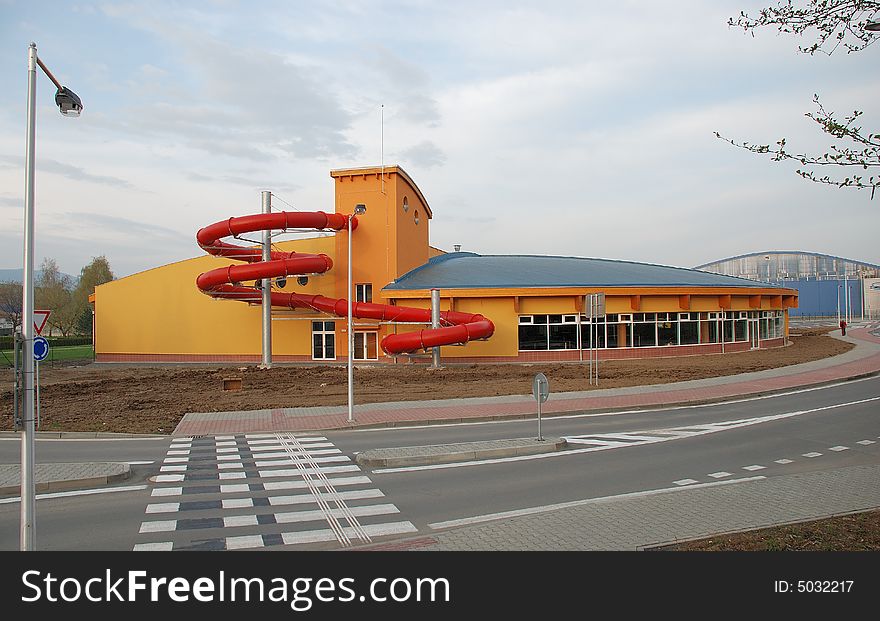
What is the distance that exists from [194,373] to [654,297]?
25.0 metres

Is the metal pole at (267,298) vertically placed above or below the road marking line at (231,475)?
above

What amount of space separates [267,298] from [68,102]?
3010 cm

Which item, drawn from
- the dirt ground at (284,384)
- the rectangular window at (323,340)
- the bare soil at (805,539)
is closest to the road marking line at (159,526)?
the bare soil at (805,539)

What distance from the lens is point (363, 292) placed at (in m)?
39.8

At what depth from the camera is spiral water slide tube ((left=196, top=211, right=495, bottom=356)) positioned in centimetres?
3305

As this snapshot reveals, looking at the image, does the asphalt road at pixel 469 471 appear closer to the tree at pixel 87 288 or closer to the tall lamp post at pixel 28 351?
the tall lamp post at pixel 28 351

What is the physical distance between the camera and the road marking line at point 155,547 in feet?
25.1

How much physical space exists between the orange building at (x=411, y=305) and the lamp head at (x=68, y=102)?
89.0ft

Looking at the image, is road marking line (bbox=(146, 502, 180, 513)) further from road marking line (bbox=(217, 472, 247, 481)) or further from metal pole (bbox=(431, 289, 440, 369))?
metal pole (bbox=(431, 289, 440, 369))

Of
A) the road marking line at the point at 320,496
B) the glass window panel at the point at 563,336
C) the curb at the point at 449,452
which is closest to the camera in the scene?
the road marking line at the point at 320,496

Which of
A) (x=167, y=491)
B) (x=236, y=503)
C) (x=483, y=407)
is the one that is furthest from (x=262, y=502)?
(x=483, y=407)

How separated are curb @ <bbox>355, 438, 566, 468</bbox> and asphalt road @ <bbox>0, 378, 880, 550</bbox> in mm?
407
